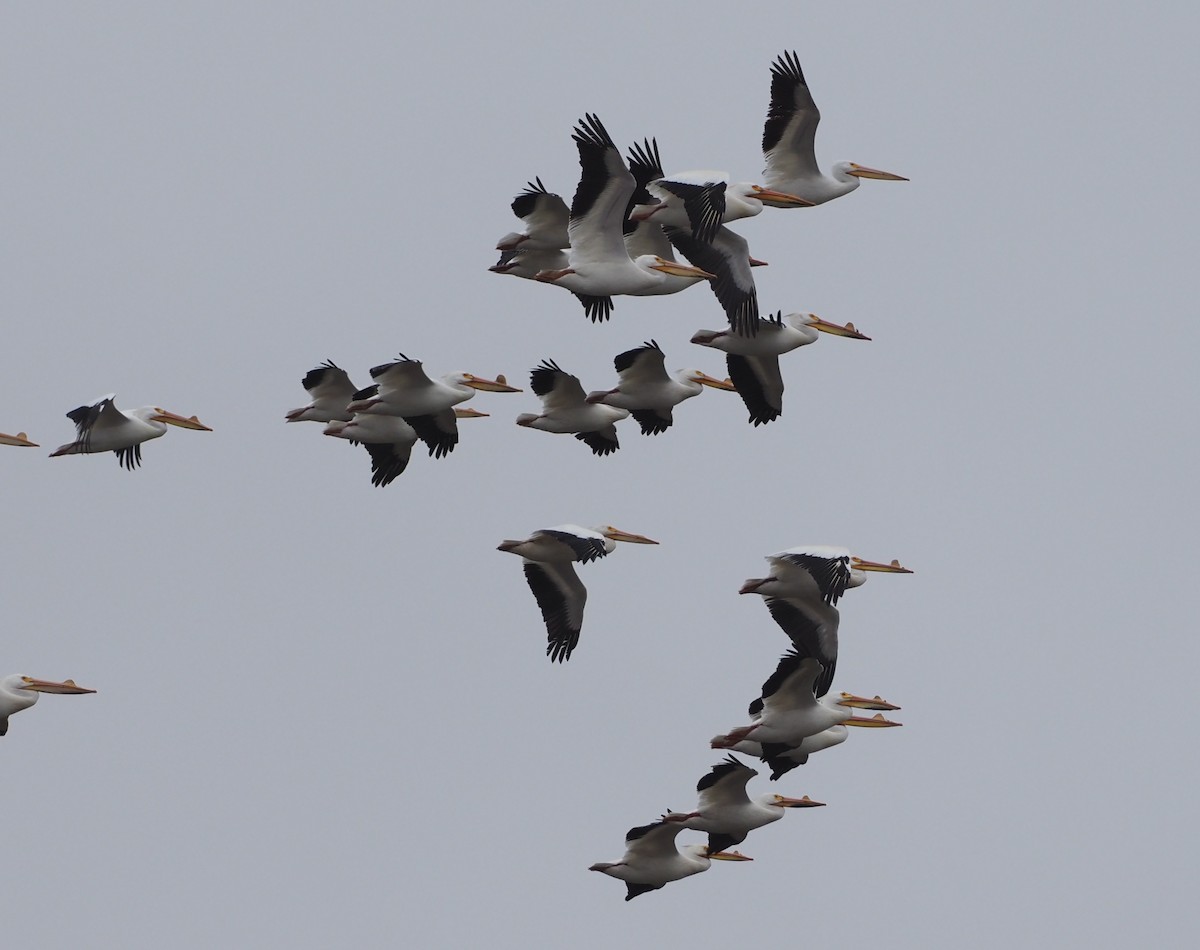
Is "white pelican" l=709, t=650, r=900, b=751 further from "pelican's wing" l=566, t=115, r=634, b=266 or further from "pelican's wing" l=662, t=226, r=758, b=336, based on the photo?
"pelican's wing" l=566, t=115, r=634, b=266

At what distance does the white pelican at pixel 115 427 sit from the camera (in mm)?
26812

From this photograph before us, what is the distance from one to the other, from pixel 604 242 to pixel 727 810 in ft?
16.4

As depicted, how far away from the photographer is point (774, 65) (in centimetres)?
2672

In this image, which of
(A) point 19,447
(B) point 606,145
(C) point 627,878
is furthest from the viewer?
(A) point 19,447

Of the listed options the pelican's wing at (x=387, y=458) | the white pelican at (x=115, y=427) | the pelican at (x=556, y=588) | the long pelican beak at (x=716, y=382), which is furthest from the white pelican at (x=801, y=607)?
the white pelican at (x=115, y=427)

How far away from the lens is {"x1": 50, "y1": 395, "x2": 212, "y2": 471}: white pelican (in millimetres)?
26812

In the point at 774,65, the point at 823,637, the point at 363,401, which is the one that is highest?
the point at 774,65

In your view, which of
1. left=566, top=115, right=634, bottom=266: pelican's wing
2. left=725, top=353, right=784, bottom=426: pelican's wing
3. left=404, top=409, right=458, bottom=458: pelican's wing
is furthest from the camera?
left=725, top=353, right=784, bottom=426: pelican's wing

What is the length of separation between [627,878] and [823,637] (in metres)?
2.72

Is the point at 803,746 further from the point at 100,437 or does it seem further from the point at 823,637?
the point at 100,437

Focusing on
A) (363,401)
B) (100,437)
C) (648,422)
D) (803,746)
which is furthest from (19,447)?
(803,746)

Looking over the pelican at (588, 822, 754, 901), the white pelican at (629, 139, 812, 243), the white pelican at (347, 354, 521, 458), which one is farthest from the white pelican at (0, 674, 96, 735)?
the white pelican at (629, 139, 812, 243)

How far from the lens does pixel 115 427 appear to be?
27.0 m

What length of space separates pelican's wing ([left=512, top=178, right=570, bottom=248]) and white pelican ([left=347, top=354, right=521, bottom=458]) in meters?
1.30
